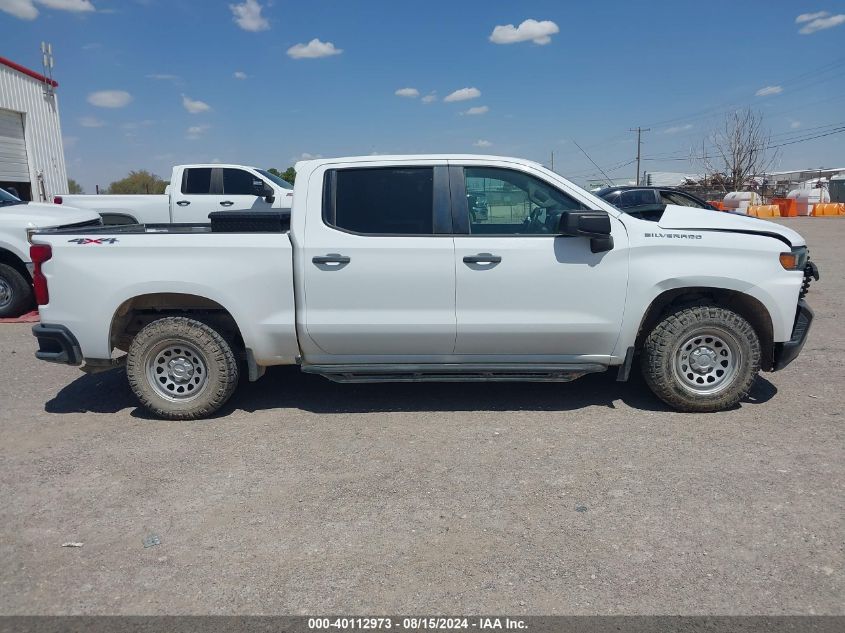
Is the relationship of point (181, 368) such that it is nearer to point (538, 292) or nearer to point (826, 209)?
point (538, 292)

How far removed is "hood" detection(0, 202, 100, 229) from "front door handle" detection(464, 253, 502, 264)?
6.46 meters

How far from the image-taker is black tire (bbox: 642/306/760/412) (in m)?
4.79

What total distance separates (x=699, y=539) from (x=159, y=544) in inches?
111

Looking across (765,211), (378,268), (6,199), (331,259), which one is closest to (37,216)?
(6,199)

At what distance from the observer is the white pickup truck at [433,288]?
15.4 feet

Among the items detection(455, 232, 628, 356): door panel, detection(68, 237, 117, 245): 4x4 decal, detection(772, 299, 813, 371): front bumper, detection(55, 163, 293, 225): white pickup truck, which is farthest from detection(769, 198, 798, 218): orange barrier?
detection(68, 237, 117, 245): 4x4 decal

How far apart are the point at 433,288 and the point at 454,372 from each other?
68 centimetres

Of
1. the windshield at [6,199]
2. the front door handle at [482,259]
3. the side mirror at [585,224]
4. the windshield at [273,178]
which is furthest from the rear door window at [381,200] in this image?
the windshield at [273,178]

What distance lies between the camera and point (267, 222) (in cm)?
522

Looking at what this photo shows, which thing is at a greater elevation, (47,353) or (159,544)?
(47,353)

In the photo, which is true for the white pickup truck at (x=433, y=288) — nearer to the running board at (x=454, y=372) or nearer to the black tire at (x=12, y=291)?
the running board at (x=454, y=372)

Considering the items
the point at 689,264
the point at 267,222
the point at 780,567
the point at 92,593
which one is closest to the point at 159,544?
the point at 92,593

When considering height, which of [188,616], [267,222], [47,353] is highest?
[267,222]

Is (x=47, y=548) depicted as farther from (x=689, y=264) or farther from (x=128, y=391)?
(x=689, y=264)
